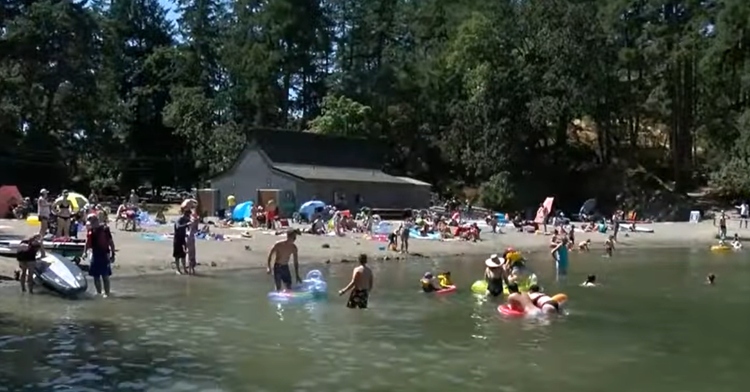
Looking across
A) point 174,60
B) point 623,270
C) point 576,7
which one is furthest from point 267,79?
point 623,270

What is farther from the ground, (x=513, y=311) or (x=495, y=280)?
(x=495, y=280)

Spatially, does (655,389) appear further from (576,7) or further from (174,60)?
(174,60)

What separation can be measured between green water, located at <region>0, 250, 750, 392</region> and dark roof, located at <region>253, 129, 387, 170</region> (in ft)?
113

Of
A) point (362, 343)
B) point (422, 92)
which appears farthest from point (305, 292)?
point (422, 92)

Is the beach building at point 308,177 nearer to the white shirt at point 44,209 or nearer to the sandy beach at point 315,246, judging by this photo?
the sandy beach at point 315,246

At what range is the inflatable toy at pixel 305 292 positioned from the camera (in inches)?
906

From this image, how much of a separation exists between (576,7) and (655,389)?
190 ft

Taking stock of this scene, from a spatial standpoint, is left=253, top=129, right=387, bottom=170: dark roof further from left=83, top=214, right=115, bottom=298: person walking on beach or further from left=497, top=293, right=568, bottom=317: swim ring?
left=497, top=293, right=568, bottom=317: swim ring

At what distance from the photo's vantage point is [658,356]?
54.4 ft

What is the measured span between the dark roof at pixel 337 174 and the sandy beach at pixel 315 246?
1222 cm

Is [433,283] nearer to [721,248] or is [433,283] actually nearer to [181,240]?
[181,240]

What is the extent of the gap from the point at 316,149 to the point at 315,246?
26316mm

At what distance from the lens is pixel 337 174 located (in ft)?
202

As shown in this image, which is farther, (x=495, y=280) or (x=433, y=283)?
(x=433, y=283)
